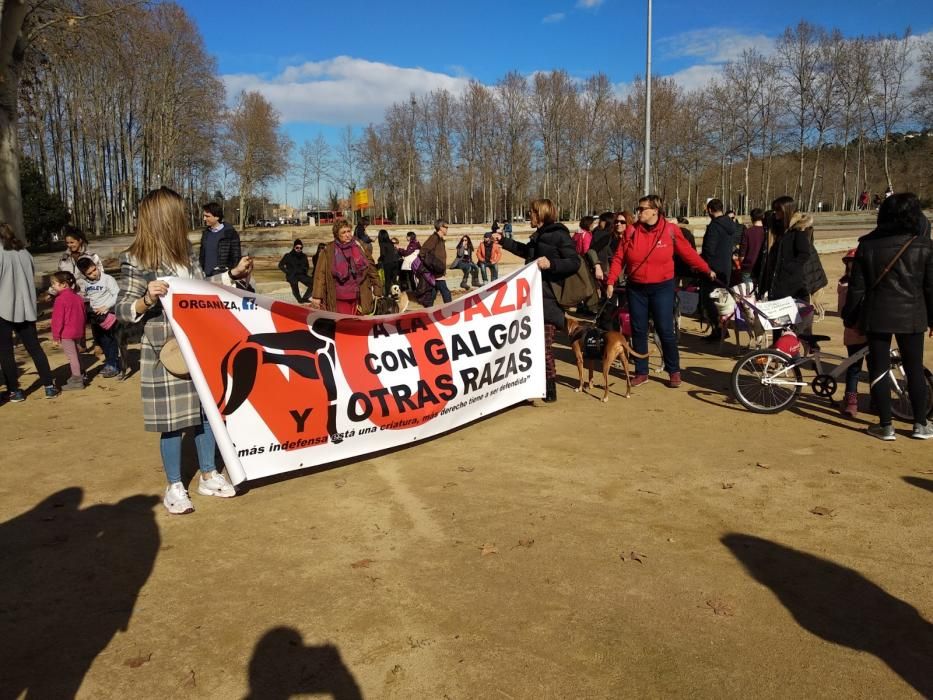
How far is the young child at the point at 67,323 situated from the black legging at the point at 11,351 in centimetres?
47

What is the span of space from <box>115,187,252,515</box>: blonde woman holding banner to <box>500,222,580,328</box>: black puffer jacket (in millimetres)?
3409

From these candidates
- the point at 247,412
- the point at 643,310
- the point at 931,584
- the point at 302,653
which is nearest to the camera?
the point at 302,653

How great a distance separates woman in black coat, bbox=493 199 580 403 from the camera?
695cm

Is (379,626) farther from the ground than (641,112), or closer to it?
closer to it

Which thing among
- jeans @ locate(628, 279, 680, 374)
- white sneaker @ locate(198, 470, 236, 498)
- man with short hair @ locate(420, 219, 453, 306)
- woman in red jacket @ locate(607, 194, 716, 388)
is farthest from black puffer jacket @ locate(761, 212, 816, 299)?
man with short hair @ locate(420, 219, 453, 306)

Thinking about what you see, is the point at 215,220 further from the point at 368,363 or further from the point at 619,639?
the point at 619,639

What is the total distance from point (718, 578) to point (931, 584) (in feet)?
3.45

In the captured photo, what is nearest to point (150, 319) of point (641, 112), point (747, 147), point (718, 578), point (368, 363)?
point (368, 363)

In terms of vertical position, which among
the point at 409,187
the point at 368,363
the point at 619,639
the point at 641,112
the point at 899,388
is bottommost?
the point at 619,639

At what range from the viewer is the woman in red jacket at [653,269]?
7430 mm

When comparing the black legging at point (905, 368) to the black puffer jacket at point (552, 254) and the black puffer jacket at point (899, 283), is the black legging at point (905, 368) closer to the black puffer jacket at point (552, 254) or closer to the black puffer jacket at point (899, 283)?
the black puffer jacket at point (899, 283)

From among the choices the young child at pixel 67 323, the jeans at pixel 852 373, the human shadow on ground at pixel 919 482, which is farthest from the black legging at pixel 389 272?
the human shadow on ground at pixel 919 482

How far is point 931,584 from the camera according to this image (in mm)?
3445

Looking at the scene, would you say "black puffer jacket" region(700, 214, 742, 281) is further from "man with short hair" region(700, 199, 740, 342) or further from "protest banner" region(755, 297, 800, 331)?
"protest banner" region(755, 297, 800, 331)
